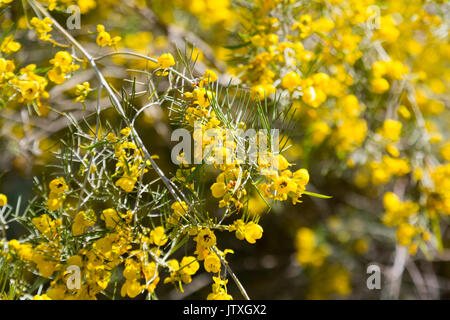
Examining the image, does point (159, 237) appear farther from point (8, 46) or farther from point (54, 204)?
point (8, 46)

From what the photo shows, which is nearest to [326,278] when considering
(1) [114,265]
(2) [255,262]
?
(2) [255,262]

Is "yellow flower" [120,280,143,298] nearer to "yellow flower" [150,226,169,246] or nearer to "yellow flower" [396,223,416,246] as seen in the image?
"yellow flower" [150,226,169,246]

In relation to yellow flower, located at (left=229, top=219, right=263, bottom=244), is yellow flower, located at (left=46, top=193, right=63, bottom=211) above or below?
above

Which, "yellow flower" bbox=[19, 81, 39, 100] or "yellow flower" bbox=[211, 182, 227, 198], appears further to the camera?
"yellow flower" bbox=[19, 81, 39, 100]

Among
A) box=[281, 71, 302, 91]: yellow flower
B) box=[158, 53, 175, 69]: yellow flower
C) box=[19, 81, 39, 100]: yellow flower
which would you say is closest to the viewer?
box=[158, 53, 175, 69]: yellow flower

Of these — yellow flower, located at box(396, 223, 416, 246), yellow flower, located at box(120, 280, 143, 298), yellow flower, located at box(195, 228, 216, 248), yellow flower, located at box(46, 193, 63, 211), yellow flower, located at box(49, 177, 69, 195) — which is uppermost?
yellow flower, located at box(49, 177, 69, 195)

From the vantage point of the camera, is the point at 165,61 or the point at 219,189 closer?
the point at 219,189

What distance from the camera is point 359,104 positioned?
209 centimetres

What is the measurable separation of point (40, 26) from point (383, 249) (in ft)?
10.3

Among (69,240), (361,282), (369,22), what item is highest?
(369,22)

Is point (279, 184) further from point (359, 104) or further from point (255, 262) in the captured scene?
point (255, 262)

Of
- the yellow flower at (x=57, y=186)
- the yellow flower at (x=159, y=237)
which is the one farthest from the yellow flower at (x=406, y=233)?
the yellow flower at (x=57, y=186)

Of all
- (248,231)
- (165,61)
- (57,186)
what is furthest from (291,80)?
(57,186)

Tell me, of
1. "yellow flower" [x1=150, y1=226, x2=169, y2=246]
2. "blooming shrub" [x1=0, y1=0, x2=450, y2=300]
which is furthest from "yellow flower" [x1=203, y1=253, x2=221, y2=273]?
"yellow flower" [x1=150, y1=226, x2=169, y2=246]
